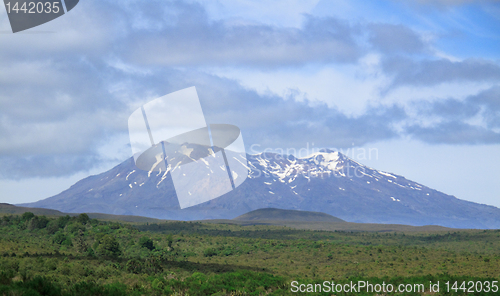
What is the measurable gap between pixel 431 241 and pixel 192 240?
61.4 meters

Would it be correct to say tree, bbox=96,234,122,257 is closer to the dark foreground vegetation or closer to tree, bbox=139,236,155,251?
the dark foreground vegetation

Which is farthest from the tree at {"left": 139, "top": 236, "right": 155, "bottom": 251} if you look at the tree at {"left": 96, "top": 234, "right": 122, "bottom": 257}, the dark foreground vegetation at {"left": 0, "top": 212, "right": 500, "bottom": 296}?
the tree at {"left": 96, "top": 234, "right": 122, "bottom": 257}

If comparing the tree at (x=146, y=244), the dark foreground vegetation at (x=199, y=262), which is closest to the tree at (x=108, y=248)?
the dark foreground vegetation at (x=199, y=262)

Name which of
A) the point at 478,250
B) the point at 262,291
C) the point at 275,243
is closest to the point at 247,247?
the point at 275,243

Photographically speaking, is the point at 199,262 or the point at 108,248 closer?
the point at 199,262

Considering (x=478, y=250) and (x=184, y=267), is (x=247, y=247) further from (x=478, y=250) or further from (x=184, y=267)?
(x=478, y=250)

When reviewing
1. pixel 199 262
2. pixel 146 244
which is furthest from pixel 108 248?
pixel 199 262

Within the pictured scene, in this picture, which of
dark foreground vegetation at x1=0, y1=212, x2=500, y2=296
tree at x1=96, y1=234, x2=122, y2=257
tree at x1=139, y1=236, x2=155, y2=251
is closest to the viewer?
dark foreground vegetation at x1=0, y1=212, x2=500, y2=296

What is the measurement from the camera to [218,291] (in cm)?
4019

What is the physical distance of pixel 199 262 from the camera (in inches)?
2781

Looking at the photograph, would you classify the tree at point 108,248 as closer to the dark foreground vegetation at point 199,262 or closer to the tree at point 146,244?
the dark foreground vegetation at point 199,262

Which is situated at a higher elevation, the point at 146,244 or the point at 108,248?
the point at 108,248

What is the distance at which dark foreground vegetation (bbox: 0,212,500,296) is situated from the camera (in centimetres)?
3938

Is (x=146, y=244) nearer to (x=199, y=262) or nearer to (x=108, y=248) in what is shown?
(x=108, y=248)
